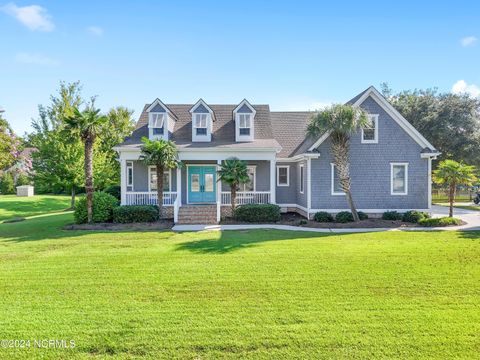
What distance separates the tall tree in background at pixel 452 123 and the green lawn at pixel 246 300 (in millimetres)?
22371

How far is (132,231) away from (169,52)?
10081mm

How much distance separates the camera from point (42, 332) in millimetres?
4836

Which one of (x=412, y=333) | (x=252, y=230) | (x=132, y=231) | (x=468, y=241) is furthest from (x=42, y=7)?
(x=468, y=241)

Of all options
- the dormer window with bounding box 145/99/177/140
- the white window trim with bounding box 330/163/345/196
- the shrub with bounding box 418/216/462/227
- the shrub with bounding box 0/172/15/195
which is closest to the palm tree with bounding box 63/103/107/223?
the dormer window with bounding box 145/99/177/140

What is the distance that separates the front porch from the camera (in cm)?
1786

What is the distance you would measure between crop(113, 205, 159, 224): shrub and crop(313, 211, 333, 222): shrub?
29.7 feet

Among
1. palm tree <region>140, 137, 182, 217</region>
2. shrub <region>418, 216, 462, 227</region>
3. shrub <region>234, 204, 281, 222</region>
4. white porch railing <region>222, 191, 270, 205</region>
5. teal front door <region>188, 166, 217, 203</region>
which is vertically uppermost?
palm tree <region>140, 137, 182, 217</region>

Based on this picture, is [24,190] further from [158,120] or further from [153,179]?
[158,120]

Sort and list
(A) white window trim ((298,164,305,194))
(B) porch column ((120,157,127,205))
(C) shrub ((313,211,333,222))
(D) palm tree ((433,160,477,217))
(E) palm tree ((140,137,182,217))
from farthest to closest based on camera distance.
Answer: (A) white window trim ((298,164,305,194))
(B) porch column ((120,157,127,205))
(C) shrub ((313,211,333,222))
(E) palm tree ((140,137,182,217))
(D) palm tree ((433,160,477,217))

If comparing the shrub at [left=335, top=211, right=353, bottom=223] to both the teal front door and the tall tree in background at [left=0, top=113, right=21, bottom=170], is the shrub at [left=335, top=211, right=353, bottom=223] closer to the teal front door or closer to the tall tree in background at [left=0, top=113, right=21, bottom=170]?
the teal front door

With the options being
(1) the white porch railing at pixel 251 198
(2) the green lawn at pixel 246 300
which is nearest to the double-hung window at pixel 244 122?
(1) the white porch railing at pixel 251 198

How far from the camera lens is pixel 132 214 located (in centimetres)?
1603

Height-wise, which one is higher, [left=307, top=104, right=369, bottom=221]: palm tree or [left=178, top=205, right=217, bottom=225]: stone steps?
[left=307, top=104, right=369, bottom=221]: palm tree

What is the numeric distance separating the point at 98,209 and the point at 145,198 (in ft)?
9.06
